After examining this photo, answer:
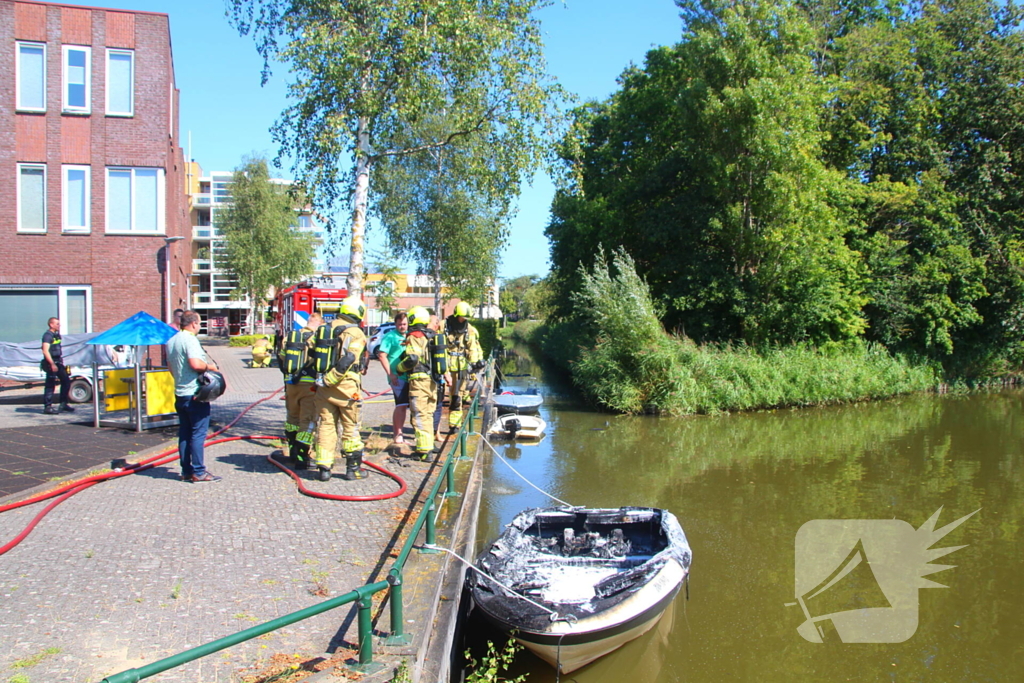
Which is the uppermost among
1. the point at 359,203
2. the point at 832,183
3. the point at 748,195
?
the point at 832,183

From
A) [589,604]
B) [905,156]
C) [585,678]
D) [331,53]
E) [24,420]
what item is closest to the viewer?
[589,604]

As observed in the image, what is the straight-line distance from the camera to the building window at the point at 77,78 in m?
17.3

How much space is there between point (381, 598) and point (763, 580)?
476 cm

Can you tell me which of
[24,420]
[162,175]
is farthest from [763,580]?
[162,175]

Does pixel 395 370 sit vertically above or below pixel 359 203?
below

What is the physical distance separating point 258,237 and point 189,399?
43.7 meters

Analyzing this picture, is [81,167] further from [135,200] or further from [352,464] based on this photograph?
[352,464]

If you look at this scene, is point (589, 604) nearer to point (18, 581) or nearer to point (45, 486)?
point (18, 581)

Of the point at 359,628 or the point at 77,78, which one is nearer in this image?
the point at 359,628

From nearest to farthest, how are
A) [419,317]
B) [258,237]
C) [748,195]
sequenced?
[419,317]
[748,195]
[258,237]

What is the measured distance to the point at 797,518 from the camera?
1023cm

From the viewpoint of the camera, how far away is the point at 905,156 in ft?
87.4

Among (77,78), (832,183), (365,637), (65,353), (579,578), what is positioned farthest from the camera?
(832,183)

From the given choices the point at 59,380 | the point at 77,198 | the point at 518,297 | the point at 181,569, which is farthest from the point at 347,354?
the point at 518,297
